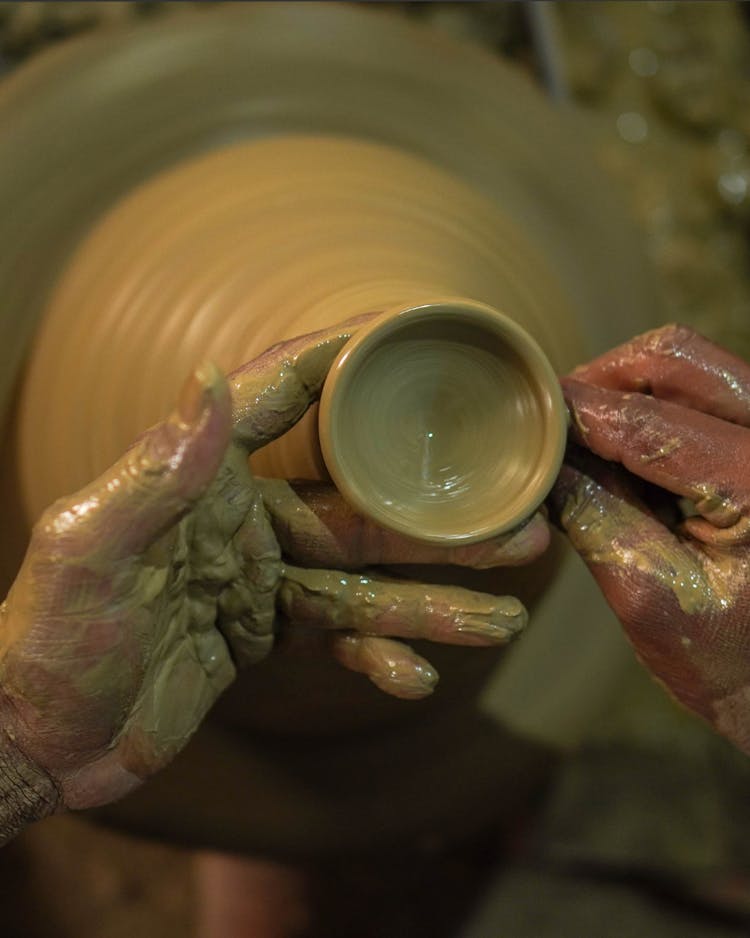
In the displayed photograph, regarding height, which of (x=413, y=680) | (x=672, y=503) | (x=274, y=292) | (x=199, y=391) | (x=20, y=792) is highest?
(x=199, y=391)

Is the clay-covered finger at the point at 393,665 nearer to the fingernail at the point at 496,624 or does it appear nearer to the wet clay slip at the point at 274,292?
the fingernail at the point at 496,624

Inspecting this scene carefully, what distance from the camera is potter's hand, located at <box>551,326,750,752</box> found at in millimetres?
1023

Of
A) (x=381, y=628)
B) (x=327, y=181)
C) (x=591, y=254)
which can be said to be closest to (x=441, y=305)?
(x=381, y=628)

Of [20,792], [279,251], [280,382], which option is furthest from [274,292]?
[20,792]

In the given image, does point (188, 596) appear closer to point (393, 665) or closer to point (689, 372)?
point (393, 665)

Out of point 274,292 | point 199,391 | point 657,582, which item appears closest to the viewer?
point 199,391

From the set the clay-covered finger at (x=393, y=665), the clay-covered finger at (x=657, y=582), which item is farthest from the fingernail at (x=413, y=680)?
the clay-covered finger at (x=657, y=582)

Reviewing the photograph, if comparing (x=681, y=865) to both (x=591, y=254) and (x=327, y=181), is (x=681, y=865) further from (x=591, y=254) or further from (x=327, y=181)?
(x=327, y=181)

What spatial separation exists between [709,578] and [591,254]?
83 centimetres

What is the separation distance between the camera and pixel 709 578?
3.45 feet

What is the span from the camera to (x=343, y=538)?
1.03 m

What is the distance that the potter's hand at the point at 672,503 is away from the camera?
102 cm

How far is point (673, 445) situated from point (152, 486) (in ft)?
1.92

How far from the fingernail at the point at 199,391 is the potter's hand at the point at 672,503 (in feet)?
1.50
